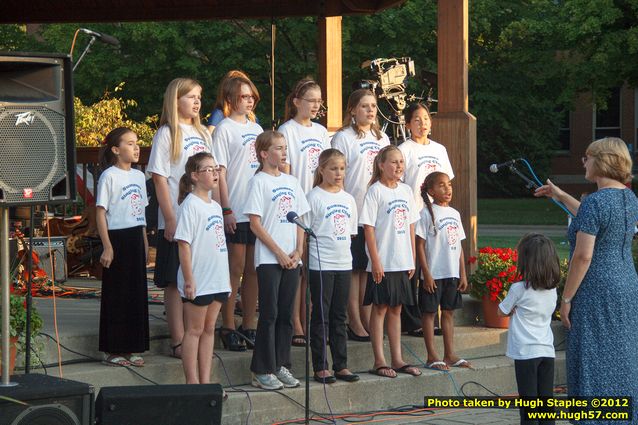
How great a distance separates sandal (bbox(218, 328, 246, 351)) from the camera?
8227 millimetres

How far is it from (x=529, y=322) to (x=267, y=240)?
1.89 meters

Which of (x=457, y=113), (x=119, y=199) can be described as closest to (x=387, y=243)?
(x=119, y=199)

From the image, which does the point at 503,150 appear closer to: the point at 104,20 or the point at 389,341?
the point at 104,20

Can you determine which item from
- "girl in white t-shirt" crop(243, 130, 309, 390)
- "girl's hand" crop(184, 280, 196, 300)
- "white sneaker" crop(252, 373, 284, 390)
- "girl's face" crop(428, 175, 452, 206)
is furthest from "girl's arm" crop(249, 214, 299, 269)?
"girl's face" crop(428, 175, 452, 206)

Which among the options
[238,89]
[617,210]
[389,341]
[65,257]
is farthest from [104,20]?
[617,210]

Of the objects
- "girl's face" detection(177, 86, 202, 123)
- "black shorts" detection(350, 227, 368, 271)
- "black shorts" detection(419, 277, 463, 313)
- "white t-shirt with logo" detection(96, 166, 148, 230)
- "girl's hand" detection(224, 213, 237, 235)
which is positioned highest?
"girl's face" detection(177, 86, 202, 123)

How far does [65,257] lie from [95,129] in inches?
306

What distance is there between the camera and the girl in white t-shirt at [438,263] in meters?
8.83

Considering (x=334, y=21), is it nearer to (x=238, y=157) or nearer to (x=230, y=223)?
(x=238, y=157)

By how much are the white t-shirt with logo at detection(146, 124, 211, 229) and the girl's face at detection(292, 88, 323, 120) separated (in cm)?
95

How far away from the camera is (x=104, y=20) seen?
41.0 feet

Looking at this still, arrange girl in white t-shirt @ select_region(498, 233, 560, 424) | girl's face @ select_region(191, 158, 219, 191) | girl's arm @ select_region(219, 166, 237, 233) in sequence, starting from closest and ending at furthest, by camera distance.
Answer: girl in white t-shirt @ select_region(498, 233, 560, 424) < girl's face @ select_region(191, 158, 219, 191) < girl's arm @ select_region(219, 166, 237, 233)

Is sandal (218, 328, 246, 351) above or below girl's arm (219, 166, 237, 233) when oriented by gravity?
below

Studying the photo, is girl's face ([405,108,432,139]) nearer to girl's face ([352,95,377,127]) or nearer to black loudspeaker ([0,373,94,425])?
girl's face ([352,95,377,127])
